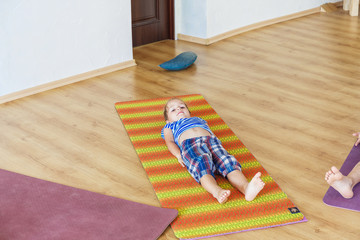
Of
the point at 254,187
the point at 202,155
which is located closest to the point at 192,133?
the point at 202,155

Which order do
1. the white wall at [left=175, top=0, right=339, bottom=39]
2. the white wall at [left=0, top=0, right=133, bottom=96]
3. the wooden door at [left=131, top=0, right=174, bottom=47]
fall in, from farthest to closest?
the white wall at [left=175, top=0, right=339, bottom=39] < the wooden door at [left=131, top=0, right=174, bottom=47] < the white wall at [left=0, top=0, right=133, bottom=96]

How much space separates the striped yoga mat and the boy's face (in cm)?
15

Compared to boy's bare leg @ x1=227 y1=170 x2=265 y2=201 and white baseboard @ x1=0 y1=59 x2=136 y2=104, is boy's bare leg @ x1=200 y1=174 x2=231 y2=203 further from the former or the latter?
white baseboard @ x1=0 y1=59 x2=136 y2=104

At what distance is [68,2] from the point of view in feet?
10.1

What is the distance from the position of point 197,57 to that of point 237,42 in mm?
522

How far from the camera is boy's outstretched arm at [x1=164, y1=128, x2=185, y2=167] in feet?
7.43

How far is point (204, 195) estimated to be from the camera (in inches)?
81.4

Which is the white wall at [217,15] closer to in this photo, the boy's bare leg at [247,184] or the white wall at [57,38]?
the white wall at [57,38]

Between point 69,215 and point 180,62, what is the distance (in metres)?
1.81

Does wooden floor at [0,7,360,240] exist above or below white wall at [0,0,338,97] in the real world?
below

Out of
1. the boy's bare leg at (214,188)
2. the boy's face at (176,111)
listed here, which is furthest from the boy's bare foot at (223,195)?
the boy's face at (176,111)

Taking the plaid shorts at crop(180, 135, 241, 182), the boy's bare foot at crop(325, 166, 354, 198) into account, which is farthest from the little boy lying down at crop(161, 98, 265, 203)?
the boy's bare foot at crop(325, 166, 354, 198)

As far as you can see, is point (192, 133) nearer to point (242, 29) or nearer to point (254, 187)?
point (254, 187)

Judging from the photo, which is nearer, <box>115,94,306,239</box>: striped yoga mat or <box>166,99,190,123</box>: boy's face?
<box>115,94,306,239</box>: striped yoga mat
